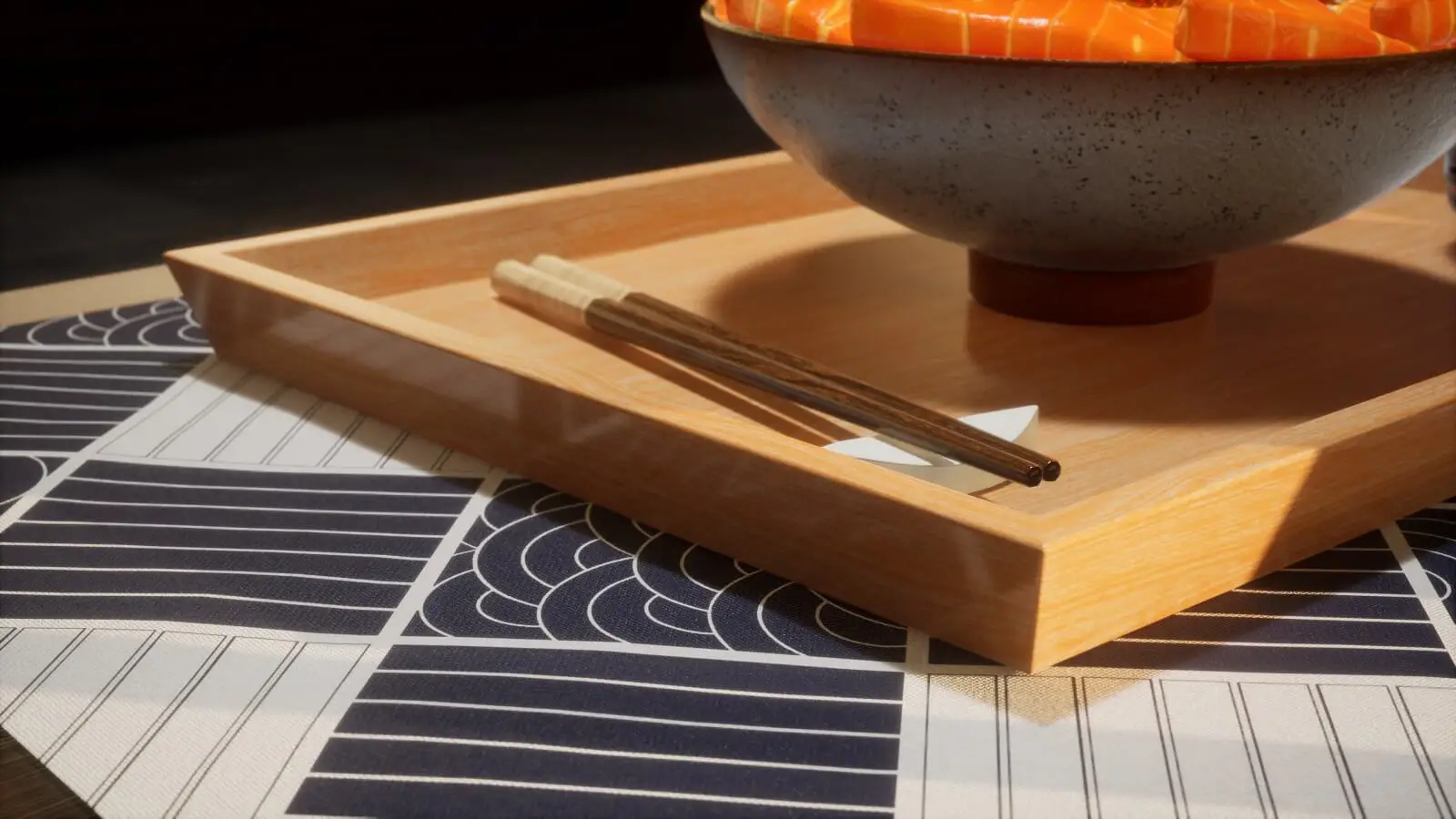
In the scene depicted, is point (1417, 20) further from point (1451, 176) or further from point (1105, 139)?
point (1451, 176)

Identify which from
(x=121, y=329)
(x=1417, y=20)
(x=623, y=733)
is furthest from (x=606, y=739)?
(x=121, y=329)

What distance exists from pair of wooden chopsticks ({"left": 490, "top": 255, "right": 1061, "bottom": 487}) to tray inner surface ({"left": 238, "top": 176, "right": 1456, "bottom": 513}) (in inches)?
0.7

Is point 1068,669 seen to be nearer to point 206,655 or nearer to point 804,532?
point 804,532

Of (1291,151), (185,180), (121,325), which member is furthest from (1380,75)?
(185,180)

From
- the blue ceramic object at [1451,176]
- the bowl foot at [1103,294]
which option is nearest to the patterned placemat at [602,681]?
the bowl foot at [1103,294]

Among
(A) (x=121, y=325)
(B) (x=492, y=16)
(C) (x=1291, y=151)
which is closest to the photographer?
(C) (x=1291, y=151)

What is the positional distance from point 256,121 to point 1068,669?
1.44 metres

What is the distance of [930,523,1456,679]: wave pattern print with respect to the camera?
577 millimetres

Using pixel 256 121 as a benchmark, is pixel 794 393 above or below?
below

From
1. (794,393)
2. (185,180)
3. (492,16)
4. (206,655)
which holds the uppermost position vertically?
(492,16)

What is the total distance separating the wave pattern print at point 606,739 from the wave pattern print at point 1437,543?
24 cm

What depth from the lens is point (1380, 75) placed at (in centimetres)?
68

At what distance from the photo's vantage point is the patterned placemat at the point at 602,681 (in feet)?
1.68

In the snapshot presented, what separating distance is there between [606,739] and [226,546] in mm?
242
